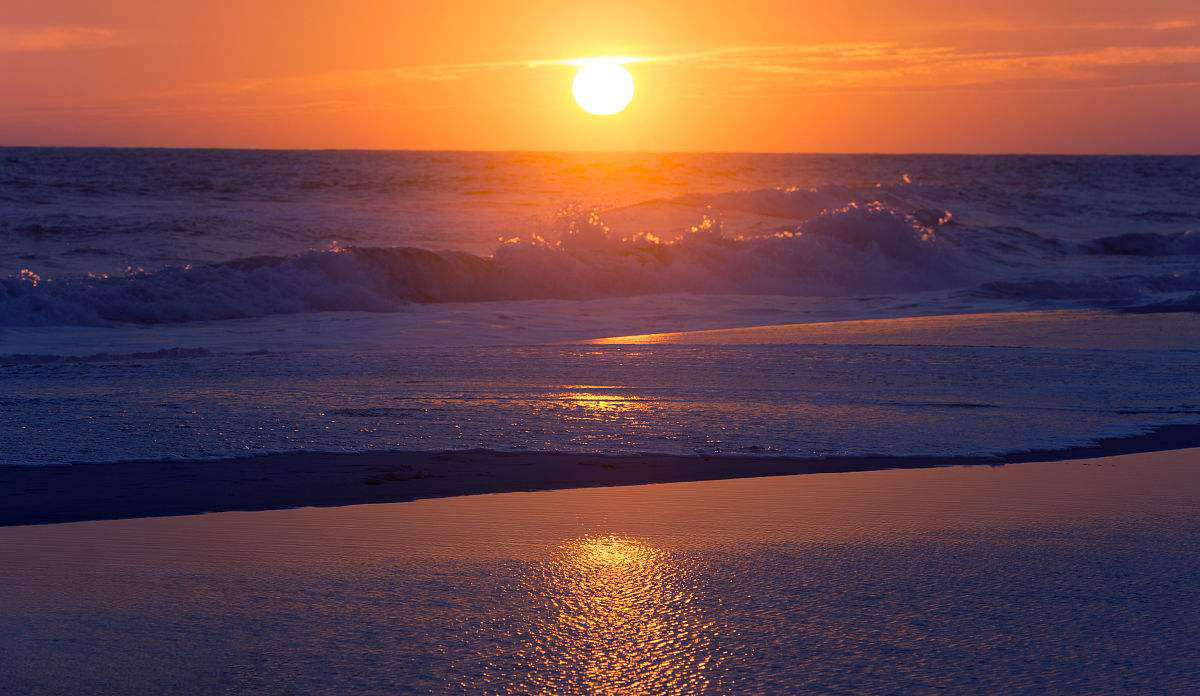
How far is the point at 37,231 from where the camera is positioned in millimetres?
22797

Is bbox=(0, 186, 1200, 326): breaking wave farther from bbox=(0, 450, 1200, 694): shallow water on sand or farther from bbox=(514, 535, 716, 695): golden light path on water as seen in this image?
bbox=(514, 535, 716, 695): golden light path on water

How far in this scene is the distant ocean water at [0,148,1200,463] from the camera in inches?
234

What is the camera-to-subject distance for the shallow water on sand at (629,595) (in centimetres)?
263

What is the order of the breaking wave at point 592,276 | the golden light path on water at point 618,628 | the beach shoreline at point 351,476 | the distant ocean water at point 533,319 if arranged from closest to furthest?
the golden light path on water at point 618,628 → the beach shoreline at point 351,476 → the distant ocean water at point 533,319 → the breaking wave at point 592,276

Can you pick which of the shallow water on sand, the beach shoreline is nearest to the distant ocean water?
the beach shoreline

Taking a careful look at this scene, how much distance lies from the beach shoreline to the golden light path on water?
1187mm

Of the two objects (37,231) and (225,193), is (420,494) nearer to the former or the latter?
(37,231)

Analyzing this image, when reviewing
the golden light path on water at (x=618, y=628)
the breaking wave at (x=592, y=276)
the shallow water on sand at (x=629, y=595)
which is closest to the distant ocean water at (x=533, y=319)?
the breaking wave at (x=592, y=276)

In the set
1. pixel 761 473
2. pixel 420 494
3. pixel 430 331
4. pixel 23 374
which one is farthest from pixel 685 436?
pixel 430 331

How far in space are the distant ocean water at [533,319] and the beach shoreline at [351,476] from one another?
0.21 meters

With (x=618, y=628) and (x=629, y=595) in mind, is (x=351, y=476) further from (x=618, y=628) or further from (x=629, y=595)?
(x=618, y=628)

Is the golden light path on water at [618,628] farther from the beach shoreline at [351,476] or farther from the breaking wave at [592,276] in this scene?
the breaking wave at [592,276]

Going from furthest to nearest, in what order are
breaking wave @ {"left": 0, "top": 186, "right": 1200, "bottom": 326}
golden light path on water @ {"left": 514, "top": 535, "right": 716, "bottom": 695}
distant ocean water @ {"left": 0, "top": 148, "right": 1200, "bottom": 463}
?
breaking wave @ {"left": 0, "top": 186, "right": 1200, "bottom": 326} → distant ocean water @ {"left": 0, "top": 148, "right": 1200, "bottom": 463} → golden light path on water @ {"left": 514, "top": 535, "right": 716, "bottom": 695}

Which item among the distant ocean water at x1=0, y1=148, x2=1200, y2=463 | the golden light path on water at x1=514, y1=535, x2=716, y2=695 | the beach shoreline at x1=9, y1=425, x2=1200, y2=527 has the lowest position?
the golden light path on water at x1=514, y1=535, x2=716, y2=695
